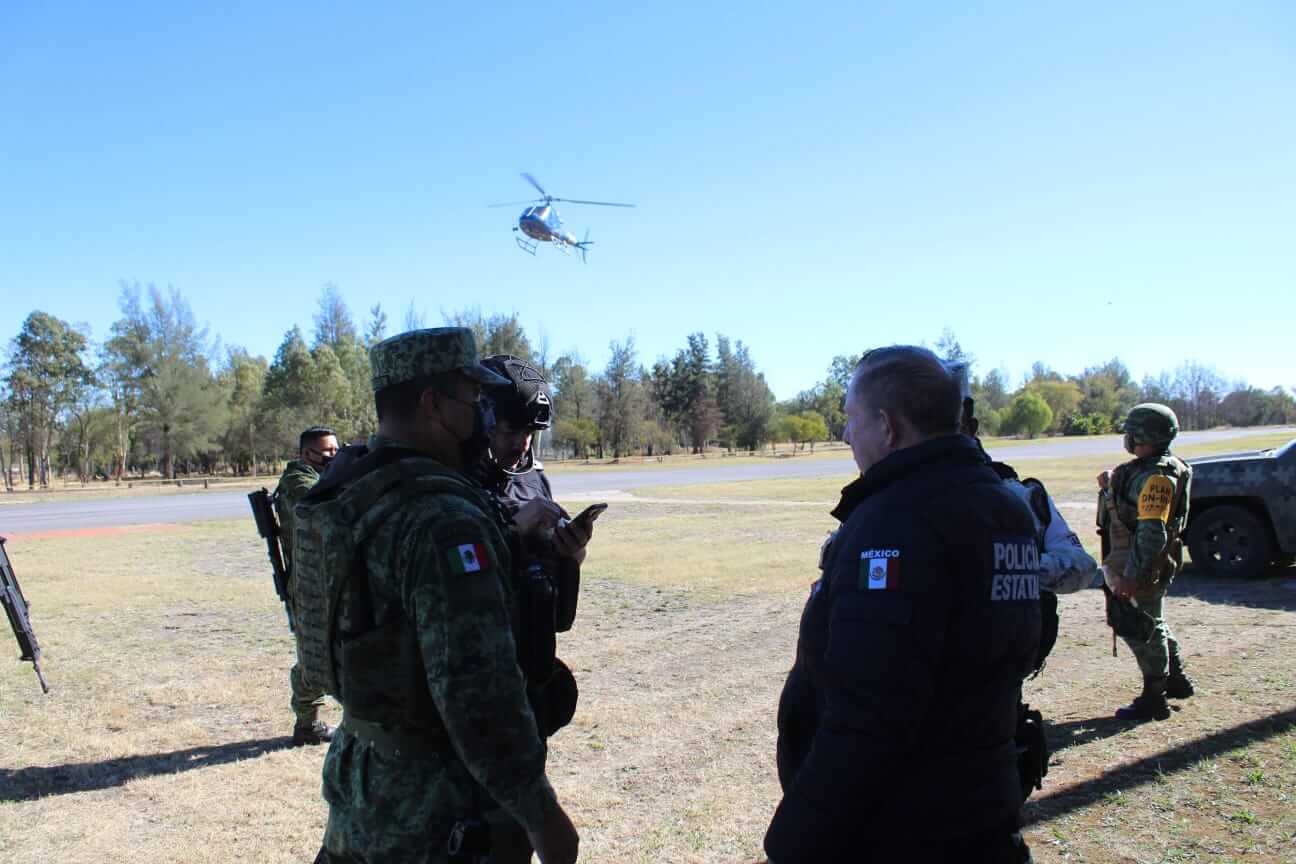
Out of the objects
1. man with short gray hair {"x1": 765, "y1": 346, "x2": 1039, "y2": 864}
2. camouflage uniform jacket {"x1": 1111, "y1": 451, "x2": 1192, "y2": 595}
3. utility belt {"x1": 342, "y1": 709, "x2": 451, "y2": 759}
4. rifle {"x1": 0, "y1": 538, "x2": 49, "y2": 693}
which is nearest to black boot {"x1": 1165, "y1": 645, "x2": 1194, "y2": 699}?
camouflage uniform jacket {"x1": 1111, "y1": 451, "x2": 1192, "y2": 595}

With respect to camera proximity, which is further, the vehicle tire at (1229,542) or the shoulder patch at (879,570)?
the vehicle tire at (1229,542)

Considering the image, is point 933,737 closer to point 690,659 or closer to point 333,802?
point 333,802

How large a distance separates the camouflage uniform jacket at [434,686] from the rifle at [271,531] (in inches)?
139

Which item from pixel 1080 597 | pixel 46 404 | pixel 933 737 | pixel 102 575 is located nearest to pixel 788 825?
pixel 933 737

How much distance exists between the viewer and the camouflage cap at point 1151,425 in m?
5.26

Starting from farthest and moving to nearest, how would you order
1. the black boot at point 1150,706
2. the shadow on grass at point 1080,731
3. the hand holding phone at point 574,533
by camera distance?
the black boot at point 1150,706 → the shadow on grass at point 1080,731 → the hand holding phone at point 574,533

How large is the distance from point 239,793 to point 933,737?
4.34 metres

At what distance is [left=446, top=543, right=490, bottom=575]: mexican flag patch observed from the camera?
1830 mm

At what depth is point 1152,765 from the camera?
14.9ft

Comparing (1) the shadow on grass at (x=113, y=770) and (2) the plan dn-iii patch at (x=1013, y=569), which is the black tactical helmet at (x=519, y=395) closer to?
(2) the plan dn-iii patch at (x=1013, y=569)

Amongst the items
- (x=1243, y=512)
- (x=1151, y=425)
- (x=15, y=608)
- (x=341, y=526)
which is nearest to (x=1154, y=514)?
(x=1151, y=425)

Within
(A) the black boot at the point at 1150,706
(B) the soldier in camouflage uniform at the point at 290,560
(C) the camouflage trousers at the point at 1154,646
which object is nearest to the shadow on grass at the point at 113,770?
(B) the soldier in camouflage uniform at the point at 290,560

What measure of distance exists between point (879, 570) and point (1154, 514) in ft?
14.5

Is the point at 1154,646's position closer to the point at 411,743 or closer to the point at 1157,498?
the point at 1157,498
